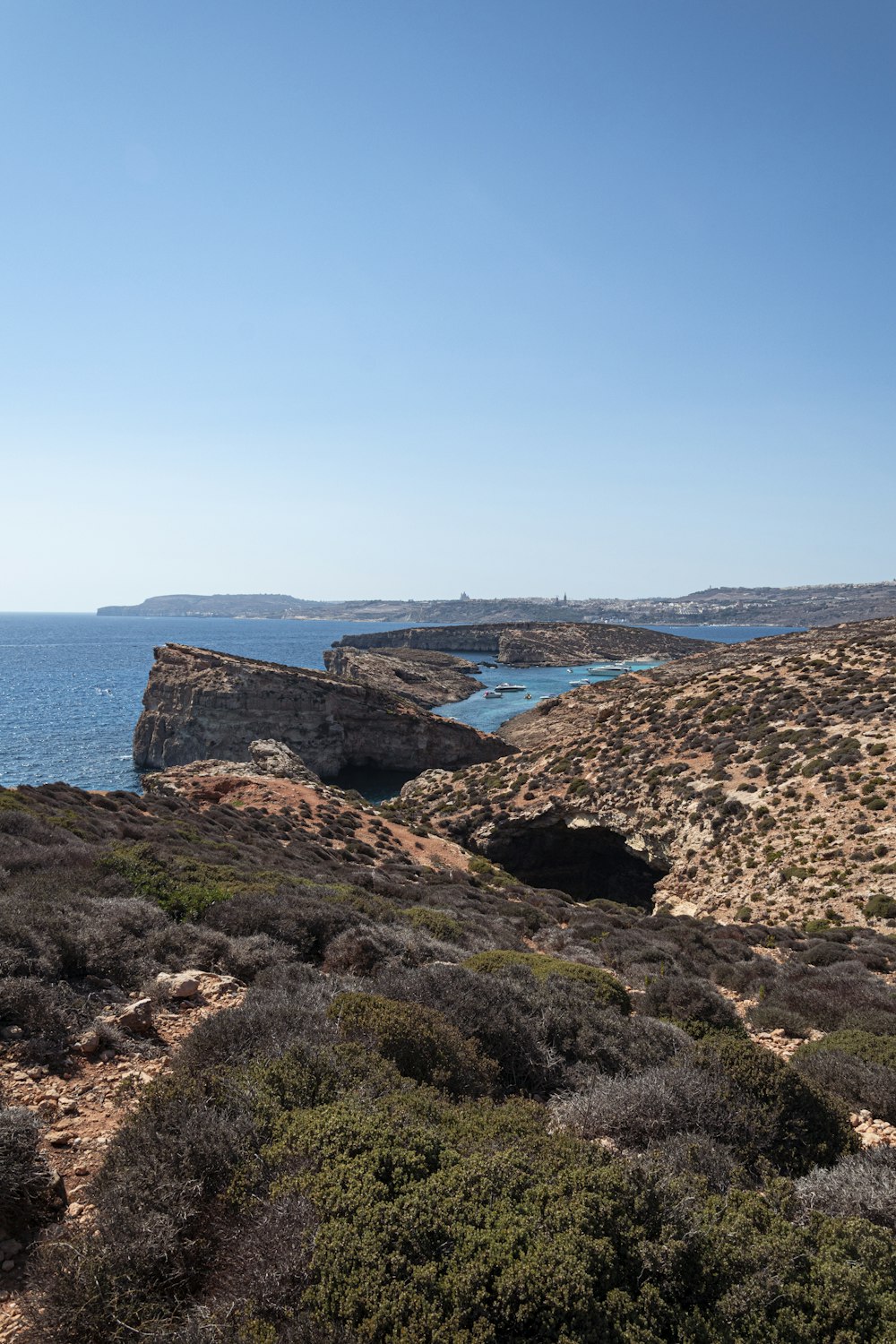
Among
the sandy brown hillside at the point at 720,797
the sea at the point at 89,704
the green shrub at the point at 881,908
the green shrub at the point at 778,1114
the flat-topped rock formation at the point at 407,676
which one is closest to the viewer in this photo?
the green shrub at the point at 778,1114

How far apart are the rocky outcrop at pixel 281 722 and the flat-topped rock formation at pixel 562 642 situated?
3393 inches

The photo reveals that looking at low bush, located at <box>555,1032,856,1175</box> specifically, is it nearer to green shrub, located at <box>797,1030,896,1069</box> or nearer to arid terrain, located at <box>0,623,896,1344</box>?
arid terrain, located at <box>0,623,896,1344</box>

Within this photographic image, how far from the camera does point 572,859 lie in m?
32.2

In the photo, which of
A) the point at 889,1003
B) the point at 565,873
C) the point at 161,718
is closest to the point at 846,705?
the point at 565,873

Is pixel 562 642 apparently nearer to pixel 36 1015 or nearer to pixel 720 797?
pixel 720 797

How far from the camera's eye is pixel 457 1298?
10.8 ft

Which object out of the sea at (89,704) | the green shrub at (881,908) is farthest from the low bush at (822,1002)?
the sea at (89,704)

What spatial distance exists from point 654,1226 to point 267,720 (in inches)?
2289

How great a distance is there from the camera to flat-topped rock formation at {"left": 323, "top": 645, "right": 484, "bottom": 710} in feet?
319

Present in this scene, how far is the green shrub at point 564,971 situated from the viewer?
9547 mm

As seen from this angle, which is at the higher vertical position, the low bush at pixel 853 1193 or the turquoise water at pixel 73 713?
the low bush at pixel 853 1193

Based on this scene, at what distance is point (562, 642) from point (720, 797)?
136 m

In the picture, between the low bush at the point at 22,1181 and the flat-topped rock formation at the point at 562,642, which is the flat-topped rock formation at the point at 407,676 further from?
the low bush at the point at 22,1181

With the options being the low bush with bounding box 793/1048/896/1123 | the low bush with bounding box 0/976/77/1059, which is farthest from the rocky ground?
the low bush with bounding box 793/1048/896/1123
